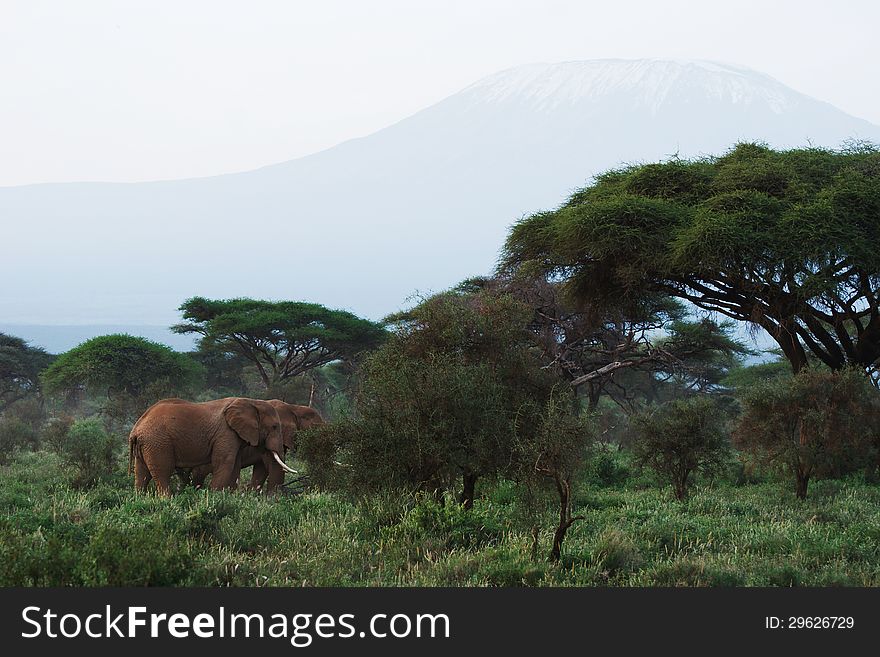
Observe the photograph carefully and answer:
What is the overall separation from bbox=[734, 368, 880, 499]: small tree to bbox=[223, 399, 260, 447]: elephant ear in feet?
32.2

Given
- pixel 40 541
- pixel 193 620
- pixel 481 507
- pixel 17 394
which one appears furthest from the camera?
pixel 17 394

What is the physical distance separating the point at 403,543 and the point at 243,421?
24.6ft

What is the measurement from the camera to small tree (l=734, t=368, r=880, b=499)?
17.8 metres

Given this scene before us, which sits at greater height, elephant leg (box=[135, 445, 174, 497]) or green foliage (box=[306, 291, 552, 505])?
green foliage (box=[306, 291, 552, 505])

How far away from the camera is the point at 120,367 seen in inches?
1553

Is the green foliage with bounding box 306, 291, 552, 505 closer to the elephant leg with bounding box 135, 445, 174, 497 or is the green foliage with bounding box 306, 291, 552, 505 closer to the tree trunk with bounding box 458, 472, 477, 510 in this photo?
the tree trunk with bounding box 458, 472, 477, 510

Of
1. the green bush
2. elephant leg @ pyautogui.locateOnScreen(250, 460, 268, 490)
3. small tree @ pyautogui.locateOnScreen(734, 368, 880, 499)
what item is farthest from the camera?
elephant leg @ pyautogui.locateOnScreen(250, 460, 268, 490)

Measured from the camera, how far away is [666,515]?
48.9ft

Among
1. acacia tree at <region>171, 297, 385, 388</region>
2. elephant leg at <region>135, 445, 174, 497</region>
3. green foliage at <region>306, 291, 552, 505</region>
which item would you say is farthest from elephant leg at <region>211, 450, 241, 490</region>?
acacia tree at <region>171, 297, 385, 388</region>

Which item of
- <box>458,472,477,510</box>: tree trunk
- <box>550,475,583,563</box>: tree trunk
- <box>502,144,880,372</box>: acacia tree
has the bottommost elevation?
<box>458,472,477,510</box>: tree trunk

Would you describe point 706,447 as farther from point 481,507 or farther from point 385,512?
point 385,512

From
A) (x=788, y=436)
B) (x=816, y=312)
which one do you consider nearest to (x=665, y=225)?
(x=816, y=312)

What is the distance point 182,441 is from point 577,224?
35.8 ft

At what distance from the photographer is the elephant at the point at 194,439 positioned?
16609mm
